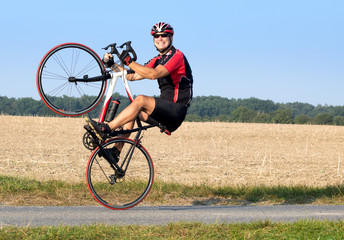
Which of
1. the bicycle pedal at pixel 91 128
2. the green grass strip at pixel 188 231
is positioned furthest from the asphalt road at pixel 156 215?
the bicycle pedal at pixel 91 128

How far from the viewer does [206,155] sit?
24.2 m

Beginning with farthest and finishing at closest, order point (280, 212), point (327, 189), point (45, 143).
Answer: point (45, 143) < point (327, 189) < point (280, 212)

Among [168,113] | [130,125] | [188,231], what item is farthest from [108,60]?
[188,231]

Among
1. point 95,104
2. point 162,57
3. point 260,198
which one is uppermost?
point 162,57

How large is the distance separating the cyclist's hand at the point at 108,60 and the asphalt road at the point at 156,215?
262cm

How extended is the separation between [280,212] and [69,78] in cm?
490

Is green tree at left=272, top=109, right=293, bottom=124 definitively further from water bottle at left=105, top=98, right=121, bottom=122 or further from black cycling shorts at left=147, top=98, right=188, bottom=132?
water bottle at left=105, top=98, right=121, bottom=122

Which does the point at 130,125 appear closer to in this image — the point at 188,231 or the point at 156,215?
the point at 156,215

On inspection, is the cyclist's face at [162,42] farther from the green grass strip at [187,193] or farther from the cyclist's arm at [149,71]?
the green grass strip at [187,193]

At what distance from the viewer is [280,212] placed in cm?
969

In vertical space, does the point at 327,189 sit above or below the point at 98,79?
below

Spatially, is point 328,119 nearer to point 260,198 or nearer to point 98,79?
point 260,198

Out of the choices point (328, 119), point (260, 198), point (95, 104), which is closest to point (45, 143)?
point (260, 198)

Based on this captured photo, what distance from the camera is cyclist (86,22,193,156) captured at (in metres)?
7.91
